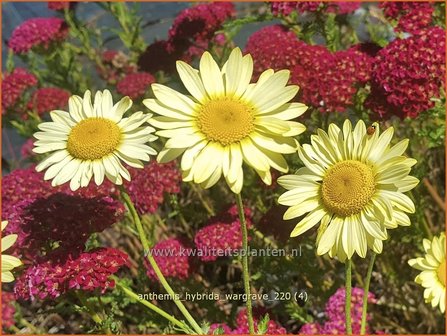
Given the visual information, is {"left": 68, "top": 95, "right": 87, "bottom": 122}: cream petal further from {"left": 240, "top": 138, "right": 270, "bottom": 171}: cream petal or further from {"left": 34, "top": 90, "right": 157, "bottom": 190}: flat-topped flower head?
{"left": 240, "top": 138, "right": 270, "bottom": 171}: cream petal

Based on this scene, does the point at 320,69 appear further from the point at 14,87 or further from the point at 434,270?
the point at 14,87

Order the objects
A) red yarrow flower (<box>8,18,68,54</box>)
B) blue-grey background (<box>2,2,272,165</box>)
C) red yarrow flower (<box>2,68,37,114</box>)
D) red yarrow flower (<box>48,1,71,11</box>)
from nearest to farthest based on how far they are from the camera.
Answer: red yarrow flower (<box>2,68,37,114</box>) → red yarrow flower (<box>8,18,68,54</box>) → red yarrow flower (<box>48,1,71,11</box>) → blue-grey background (<box>2,2,272,165</box>)

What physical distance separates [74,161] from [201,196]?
1.32 metres

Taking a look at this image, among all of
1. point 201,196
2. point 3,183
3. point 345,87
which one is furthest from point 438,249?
point 3,183

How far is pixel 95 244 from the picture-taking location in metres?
2.02

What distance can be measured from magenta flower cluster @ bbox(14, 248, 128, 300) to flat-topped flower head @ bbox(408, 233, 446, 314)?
87 centimetres

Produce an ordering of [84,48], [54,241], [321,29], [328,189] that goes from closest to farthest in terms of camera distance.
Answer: [328,189]
[54,241]
[321,29]
[84,48]

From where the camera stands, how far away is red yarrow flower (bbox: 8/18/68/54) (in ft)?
10.8

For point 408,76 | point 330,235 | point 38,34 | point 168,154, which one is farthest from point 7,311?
point 408,76

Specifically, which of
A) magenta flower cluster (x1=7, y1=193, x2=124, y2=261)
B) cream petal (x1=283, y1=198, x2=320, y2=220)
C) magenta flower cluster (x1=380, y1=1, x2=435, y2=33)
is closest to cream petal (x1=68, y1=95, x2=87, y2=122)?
magenta flower cluster (x1=7, y1=193, x2=124, y2=261)

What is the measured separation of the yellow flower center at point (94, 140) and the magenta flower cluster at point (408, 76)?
0.86 meters

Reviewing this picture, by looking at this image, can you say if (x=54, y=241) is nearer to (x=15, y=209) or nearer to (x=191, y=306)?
(x=15, y=209)

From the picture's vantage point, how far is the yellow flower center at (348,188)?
1.42 m

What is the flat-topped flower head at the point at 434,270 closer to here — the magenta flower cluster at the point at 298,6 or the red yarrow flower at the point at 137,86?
the magenta flower cluster at the point at 298,6
